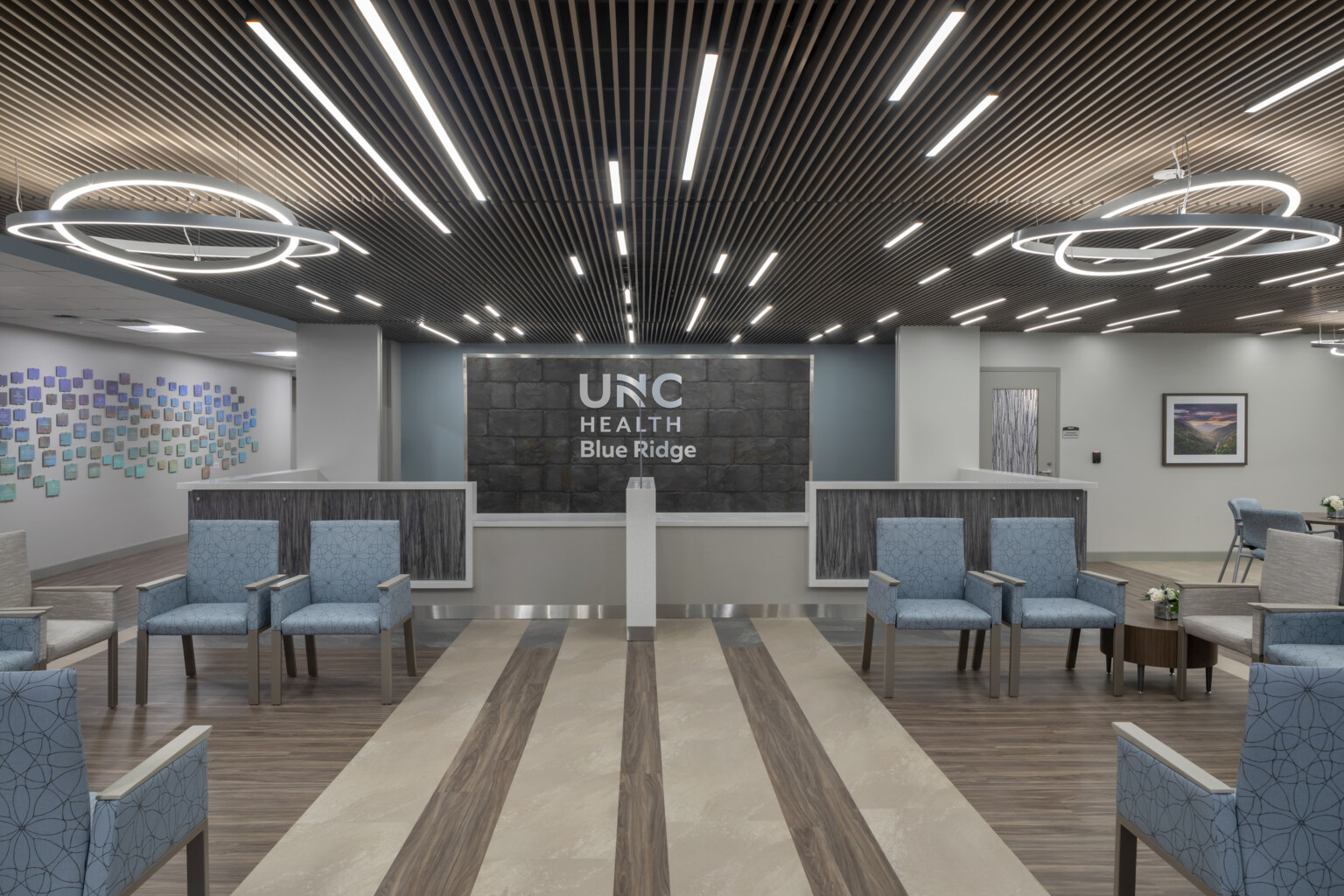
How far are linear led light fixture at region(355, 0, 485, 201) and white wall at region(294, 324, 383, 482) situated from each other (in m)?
6.52

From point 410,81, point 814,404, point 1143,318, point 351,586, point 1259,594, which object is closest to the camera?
point 410,81

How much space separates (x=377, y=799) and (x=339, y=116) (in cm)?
323

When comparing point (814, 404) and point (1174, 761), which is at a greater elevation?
point (814, 404)

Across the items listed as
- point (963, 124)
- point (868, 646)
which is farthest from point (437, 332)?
point (963, 124)

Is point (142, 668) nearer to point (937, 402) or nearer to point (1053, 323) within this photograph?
point (937, 402)

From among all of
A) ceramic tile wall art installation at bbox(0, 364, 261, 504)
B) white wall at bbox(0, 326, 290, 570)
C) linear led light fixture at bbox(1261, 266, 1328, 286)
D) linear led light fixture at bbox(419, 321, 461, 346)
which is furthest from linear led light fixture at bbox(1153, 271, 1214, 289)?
ceramic tile wall art installation at bbox(0, 364, 261, 504)

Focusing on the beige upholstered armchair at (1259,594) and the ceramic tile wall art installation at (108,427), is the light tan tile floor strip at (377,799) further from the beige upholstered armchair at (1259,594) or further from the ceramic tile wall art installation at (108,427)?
the ceramic tile wall art installation at (108,427)

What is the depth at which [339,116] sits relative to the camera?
3.77 metres

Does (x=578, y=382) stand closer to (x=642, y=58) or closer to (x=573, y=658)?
(x=573, y=658)

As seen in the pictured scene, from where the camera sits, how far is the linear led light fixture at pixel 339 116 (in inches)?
119

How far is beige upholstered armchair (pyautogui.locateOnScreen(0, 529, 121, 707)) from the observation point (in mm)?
4621

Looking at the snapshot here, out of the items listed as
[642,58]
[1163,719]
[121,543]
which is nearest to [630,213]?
[642,58]

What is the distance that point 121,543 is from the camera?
1084 centimetres

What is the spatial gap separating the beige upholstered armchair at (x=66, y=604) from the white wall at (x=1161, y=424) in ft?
33.9
